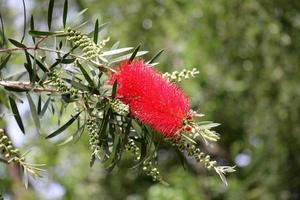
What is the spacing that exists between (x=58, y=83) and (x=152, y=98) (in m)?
0.23

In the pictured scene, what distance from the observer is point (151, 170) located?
1.47 meters

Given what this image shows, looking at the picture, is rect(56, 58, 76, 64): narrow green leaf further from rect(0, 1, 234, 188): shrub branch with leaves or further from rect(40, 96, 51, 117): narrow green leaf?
rect(40, 96, 51, 117): narrow green leaf

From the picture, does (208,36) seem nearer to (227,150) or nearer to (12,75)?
(227,150)

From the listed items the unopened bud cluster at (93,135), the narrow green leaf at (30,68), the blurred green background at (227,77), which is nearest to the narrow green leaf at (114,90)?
the unopened bud cluster at (93,135)

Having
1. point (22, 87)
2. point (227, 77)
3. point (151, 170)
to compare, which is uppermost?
point (22, 87)

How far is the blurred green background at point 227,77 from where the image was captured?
4730 millimetres

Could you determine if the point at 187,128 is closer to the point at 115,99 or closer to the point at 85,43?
the point at 115,99

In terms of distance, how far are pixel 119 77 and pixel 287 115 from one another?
361 centimetres

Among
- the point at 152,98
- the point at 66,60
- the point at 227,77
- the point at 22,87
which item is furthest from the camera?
the point at 227,77

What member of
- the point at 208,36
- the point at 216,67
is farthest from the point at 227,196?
the point at 208,36

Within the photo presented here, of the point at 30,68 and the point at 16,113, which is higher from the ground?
the point at 30,68

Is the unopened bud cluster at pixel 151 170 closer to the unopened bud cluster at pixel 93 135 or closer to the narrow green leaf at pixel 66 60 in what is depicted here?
the unopened bud cluster at pixel 93 135

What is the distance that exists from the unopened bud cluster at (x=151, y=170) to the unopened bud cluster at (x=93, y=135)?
0.39 feet

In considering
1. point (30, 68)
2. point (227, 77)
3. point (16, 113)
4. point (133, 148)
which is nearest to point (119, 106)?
point (133, 148)
